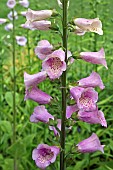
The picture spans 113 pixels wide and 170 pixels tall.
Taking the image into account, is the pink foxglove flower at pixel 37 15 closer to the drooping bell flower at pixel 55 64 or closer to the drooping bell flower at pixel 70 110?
the drooping bell flower at pixel 55 64

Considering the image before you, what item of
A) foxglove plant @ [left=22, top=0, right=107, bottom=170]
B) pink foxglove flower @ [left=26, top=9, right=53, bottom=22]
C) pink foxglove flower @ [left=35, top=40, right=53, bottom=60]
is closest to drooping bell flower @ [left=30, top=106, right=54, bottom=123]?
foxglove plant @ [left=22, top=0, right=107, bottom=170]

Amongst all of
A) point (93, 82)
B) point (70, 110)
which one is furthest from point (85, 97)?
point (70, 110)

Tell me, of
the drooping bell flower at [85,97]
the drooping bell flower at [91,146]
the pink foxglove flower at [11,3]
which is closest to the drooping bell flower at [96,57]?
the drooping bell flower at [85,97]

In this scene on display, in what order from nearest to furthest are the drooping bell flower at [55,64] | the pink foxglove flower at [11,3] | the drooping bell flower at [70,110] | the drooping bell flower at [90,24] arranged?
the drooping bell flower at [55,64], the drooping bell flower at [90,24], the drooping bell flower at [70,110], the pink foxglove flower at [11,3]

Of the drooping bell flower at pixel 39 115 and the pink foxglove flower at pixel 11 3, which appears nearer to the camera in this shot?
the drooping bell flower at pixel 39 115

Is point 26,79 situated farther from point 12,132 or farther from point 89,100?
point 12,132

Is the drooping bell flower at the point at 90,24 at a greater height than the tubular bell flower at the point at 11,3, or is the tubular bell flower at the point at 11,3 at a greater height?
the drooping bell flower at the point at 90,24

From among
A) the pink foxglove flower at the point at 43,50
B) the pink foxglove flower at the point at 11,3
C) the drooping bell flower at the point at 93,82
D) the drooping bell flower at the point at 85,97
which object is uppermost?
the pink foxglove flower at the point at 43,50

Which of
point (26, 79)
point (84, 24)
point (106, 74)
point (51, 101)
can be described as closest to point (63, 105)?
point (51, 101)
